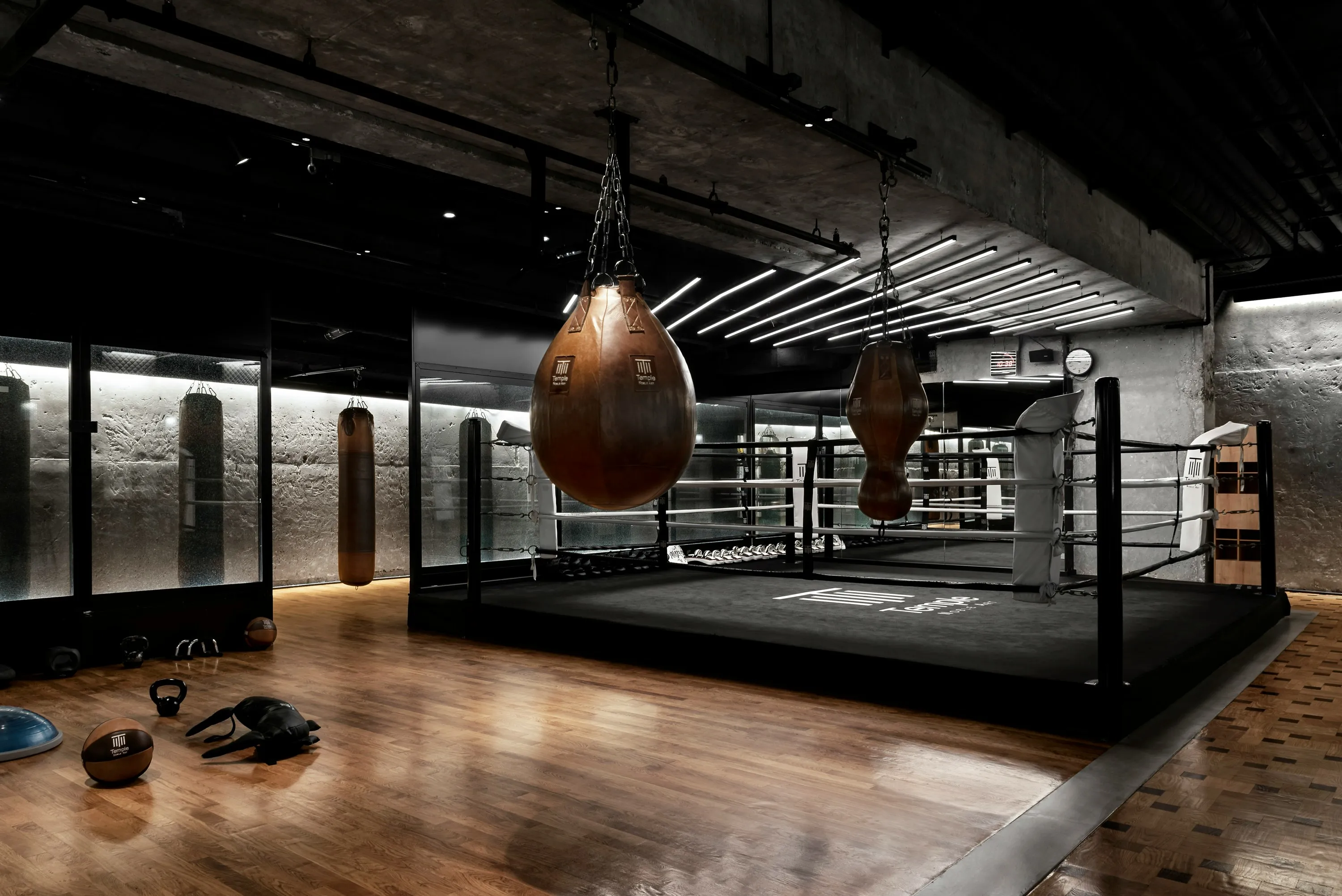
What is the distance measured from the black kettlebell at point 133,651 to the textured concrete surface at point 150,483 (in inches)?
19.2

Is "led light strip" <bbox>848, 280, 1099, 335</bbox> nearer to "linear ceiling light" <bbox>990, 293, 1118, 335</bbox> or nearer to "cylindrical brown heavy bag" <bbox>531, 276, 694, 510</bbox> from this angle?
"linear ceiling light" <bbox>990, 293, 1118, 335</bbox>

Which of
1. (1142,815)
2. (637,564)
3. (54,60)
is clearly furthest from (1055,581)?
(54,60)

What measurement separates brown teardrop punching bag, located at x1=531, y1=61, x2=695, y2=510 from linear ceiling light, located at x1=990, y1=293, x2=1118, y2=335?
20.9 feet

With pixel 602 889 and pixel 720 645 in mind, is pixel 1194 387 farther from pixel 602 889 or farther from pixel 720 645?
pixel 602 889

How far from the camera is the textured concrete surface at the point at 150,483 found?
18.7 feet

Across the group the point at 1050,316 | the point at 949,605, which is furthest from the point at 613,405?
the point at 1050,316

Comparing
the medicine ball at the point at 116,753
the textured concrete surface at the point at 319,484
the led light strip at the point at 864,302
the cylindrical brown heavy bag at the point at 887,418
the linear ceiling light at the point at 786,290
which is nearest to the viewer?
the medicine ball at the point at 116,753

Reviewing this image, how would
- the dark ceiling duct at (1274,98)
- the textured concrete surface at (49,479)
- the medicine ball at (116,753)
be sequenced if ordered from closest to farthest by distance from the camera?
the medicine ball at (116,753) → the dark ceiling duct at (1274,98) → the textured concrete surface at (49,479)

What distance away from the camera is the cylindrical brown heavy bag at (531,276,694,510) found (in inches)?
91.9

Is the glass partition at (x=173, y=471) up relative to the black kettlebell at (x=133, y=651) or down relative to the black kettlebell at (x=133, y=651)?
up

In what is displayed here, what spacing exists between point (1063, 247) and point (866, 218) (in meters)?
1.66

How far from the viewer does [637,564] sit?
25.1 ft

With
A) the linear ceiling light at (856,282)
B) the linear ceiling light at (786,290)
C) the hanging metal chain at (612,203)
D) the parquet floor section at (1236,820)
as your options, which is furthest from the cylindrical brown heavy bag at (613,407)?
the linear ceiling light at (786,290)

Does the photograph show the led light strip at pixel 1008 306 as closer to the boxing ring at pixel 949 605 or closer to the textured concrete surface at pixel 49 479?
the boxing ring at pixel 949 605
